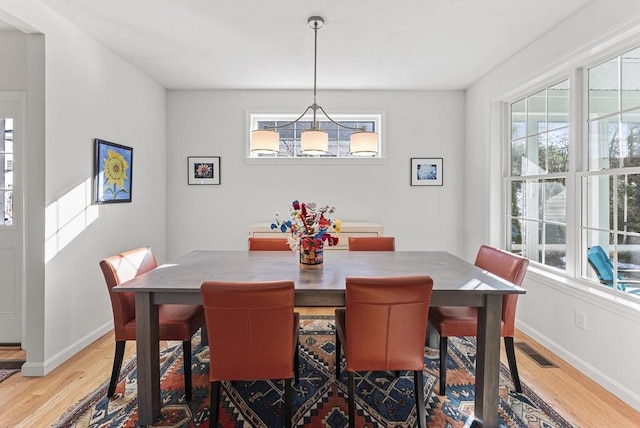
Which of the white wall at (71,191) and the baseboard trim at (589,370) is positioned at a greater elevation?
the white wall at (71,191)

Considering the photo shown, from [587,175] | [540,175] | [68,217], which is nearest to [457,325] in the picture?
→ [587,175]

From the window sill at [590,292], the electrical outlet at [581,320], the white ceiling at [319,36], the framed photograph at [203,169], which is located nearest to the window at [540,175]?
the window sill at [590,292]

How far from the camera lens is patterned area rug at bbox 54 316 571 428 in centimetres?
192

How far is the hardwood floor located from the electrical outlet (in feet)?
1.06

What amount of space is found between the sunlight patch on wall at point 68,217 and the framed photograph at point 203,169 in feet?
4.83

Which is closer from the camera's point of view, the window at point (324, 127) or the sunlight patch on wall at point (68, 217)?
the sunlight patch on wall at point (68, 217)

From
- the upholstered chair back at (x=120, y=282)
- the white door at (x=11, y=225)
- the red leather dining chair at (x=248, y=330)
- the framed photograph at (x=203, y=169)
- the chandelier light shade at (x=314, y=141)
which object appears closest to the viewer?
the red leather dining chair at (x=248, y=330)

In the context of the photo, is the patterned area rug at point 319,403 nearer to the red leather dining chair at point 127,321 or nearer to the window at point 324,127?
the red leather dining chair at point 127,321

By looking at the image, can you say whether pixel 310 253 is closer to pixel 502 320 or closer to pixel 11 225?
pixel 502 320

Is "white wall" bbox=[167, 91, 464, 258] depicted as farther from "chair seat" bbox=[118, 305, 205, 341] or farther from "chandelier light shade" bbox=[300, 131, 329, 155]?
"chair seat" bbox=[118, 305, 205, 341]

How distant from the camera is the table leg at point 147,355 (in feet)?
6.02

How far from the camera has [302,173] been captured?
4.43 metres

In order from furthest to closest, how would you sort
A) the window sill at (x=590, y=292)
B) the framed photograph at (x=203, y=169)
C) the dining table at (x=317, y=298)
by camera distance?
the framed photograph at (x=203, y=169), the window sill at (x=590, y=292), the dining table at (x=317, y=298)

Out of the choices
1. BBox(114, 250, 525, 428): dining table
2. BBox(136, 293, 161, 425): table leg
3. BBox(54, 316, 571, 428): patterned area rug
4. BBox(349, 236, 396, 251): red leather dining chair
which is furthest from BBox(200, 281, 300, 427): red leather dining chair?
BBox(349, 236, 396, 251): red leather dining chair
